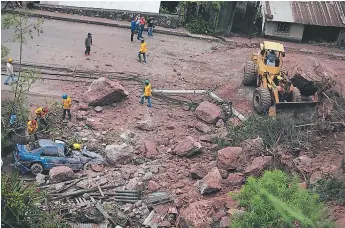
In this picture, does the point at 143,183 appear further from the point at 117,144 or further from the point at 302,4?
the point at 302,4

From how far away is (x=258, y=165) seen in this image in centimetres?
1453

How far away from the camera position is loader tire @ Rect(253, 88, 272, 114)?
18.2 m

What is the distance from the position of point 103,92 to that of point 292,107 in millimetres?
6474

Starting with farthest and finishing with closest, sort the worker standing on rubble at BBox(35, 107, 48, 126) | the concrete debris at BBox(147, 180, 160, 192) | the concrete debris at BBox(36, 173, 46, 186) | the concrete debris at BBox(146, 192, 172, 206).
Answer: the worker standing on rubble at BBox(35, 107, 48, 126) → the concrete debris at BBox(36, 173, 46, 186) → the concrete debris at BBox(147, 180, 160, 192) → the concrete debris at BBox(146, 192, 172, 206)

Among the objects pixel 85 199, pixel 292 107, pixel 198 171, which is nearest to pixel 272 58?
pixel 292 107

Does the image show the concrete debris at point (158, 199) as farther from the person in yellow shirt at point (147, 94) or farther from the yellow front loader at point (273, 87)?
the yellow front loader at point (273, 87)

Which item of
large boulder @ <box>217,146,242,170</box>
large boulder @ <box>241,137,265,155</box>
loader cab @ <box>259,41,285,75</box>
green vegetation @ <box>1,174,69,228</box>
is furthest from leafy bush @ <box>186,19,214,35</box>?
green vegetation @ <box>1,174,69,228</box>

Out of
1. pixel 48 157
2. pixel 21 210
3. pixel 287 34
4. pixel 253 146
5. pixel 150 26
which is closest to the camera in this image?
pixel 21 210

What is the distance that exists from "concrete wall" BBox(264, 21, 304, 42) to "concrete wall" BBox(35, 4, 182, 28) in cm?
Result: 441

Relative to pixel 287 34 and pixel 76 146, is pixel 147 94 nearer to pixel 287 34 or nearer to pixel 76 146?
pixel 76 146

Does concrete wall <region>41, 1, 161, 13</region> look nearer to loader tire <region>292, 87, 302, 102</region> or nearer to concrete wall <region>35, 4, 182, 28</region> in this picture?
concrete wall <region>35, 4, 182, 28</region>

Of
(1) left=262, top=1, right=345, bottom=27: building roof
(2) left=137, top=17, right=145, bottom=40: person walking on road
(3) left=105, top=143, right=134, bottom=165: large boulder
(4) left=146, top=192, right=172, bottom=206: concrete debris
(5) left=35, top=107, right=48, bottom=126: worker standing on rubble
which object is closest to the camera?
(4) left=146, top=192, right=172, bottom=206: concrete debris

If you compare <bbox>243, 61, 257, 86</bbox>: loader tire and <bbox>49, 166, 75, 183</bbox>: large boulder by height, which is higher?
<bbox>243, 61, 257, 86</bbox>: loader tire

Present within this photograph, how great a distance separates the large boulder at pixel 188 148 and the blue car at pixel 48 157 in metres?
2.36
